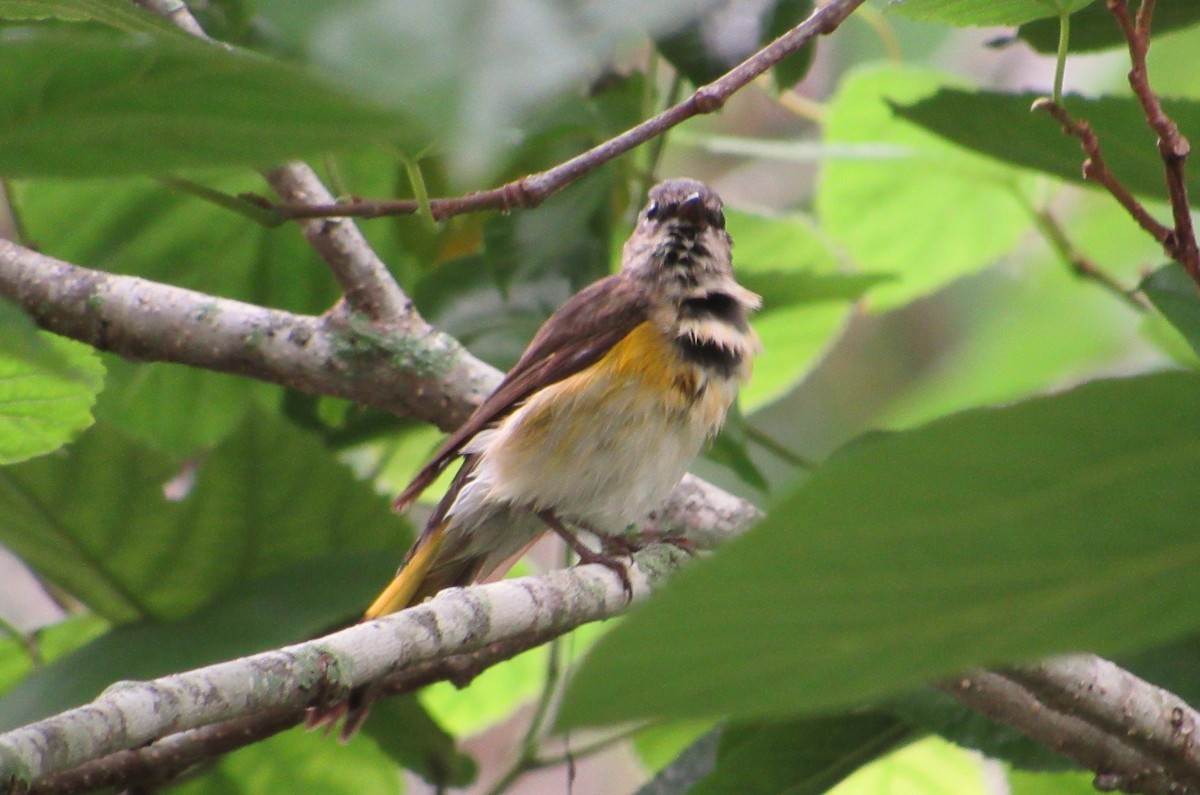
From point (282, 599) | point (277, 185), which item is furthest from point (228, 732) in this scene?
point (277, 185)

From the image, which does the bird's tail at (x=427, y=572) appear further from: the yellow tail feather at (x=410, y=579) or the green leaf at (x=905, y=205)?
the green leaf at (x=905, y=205)

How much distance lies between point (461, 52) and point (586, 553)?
66.7 inches

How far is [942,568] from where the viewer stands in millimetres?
468

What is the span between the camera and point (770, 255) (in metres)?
2.71

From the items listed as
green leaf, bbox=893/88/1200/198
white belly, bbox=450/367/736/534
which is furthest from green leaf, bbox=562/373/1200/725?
white belly, bbox=450/367/736/534

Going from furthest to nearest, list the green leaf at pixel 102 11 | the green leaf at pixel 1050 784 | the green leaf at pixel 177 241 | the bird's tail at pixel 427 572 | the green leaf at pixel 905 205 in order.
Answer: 1. the green leaf at pixel 905 205
2. the green leaf at pixel 177 241
3. the bird's tail at pixel 427 572
4. the green leaf at pixel 1050 784
5. the green leaf at pixel 102 11

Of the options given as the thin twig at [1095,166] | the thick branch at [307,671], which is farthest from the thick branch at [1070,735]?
the thin twig at [1095,166]

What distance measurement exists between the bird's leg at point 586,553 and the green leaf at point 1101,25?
0.84 m

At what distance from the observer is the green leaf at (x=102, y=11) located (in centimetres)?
75

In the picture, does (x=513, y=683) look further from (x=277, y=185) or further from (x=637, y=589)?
(x=277, y=185)

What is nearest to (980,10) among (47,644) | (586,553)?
(586,553)

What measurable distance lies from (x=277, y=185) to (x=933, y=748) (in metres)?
1.48

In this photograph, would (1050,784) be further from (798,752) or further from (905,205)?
(905,205)

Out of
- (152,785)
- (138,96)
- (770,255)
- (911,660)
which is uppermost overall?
(770,255)
